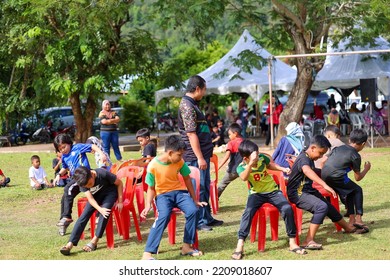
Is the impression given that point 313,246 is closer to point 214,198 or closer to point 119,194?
point 119,194

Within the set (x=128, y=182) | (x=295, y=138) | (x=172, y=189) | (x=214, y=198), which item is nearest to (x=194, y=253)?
(x=172, y=189)

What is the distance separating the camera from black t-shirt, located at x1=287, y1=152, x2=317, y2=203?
27.2 feet

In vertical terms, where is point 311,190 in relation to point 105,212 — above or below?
above

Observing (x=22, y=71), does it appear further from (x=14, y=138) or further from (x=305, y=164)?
(x=305, y=164)

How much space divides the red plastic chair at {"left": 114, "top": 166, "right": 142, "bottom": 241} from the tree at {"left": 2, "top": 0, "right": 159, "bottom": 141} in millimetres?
12918

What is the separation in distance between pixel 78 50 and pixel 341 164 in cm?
1661

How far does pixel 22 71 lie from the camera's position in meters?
28.4

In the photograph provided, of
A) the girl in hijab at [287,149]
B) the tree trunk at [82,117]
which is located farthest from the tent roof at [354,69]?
the girl in hijab at [287,149]

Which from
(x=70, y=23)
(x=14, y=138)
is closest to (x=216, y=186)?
(x=70, y=23)

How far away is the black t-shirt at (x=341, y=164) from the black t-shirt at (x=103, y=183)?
234cm

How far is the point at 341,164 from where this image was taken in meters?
8.88

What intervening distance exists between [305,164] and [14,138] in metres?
24.3

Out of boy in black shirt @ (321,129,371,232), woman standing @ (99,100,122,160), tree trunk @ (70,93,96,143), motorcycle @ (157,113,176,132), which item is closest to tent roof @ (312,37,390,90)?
tree trunk @ (70,93,96,143)

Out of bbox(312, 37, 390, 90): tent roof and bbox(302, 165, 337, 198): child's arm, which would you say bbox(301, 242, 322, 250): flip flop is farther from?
bbox(312, 37, 390, 90): tent roof
